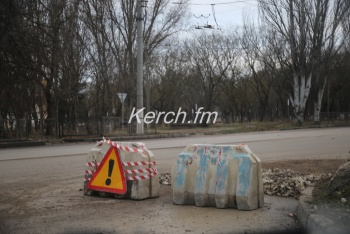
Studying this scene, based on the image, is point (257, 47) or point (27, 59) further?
point (257, 47)

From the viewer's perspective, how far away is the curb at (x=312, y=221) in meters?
4.82

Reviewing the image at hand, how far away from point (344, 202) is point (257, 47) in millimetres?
45653

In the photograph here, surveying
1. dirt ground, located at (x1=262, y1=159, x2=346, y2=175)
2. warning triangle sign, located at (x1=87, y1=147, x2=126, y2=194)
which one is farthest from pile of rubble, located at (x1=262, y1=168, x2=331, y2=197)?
warning triangle sign, located at (x1=87, y1=147, x2=126, y2=194)

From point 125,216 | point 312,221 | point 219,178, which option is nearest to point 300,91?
point 219,178

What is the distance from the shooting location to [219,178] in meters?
6.77

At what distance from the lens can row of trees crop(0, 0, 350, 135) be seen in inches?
397

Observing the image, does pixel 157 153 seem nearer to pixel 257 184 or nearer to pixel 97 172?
pixel 97 172

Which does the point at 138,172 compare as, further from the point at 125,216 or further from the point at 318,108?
the point at 318,108

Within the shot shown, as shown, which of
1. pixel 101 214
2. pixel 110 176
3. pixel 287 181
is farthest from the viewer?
pixel 287 181

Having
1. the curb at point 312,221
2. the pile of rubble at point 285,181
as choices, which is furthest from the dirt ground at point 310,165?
the curb at point 312,221

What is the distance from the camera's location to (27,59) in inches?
376

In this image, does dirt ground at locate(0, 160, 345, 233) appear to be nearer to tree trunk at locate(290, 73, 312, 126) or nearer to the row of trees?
the row of trees

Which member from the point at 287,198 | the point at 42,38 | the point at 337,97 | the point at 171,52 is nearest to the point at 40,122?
the point at 42,38

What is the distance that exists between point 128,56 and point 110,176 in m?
25.3
